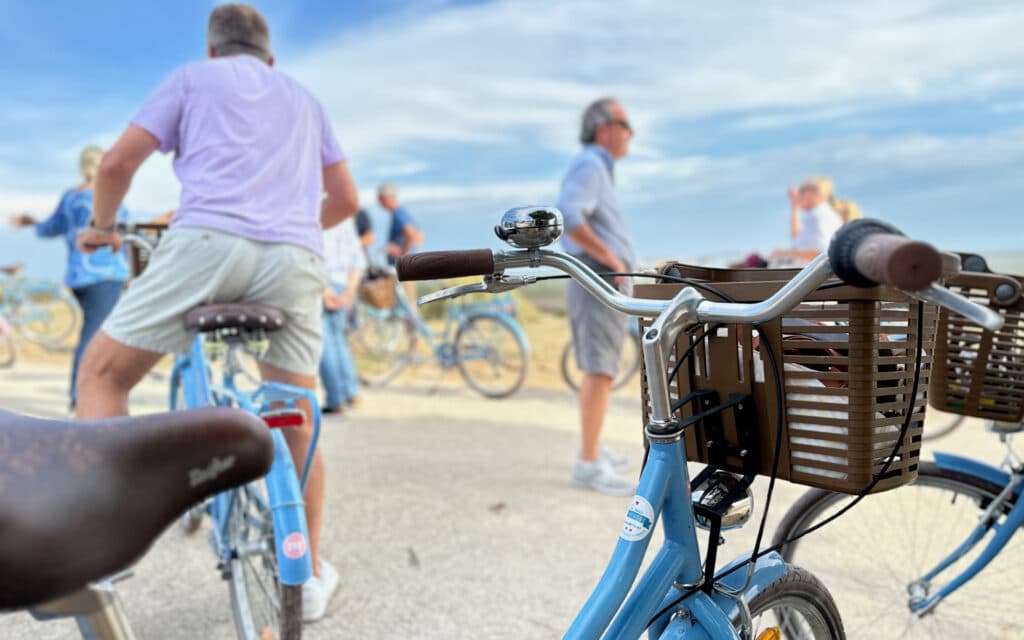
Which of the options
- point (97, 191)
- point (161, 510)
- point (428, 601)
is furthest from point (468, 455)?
point (161, 510)

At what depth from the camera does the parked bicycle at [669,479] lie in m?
1.33

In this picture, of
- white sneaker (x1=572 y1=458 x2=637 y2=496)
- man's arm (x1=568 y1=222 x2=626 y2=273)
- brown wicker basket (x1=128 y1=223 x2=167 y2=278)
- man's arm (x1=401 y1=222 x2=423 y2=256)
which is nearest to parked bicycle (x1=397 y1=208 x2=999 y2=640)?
brown wicker basket (x1=128 y1=223 x2=167 y2=278)

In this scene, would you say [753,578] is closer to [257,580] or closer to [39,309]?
[257,580]

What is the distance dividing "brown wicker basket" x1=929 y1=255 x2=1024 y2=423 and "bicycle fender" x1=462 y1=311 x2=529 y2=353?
5.64 m

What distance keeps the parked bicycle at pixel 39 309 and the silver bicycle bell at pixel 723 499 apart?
11769 mm

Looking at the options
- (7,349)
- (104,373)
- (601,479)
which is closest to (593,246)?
(601,479)

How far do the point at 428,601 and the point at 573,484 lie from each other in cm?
159

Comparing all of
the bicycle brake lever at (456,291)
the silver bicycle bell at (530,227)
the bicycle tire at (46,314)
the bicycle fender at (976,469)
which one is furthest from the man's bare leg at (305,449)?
the bicycle tire at (46,314)

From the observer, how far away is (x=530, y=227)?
143cm

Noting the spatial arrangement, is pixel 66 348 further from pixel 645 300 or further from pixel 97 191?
pixel 645 300

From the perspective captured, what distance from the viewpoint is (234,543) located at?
2.63 m

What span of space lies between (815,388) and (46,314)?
12.5 meters

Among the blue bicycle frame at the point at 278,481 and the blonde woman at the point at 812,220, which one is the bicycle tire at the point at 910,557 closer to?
the blue bicycle frame at the point at 278,481

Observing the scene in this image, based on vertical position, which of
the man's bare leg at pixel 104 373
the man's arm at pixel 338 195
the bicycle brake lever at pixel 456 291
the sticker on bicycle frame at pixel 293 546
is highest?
the man's arm at pixel 338 195
